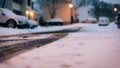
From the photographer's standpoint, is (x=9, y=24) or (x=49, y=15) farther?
(x=49, y=15)

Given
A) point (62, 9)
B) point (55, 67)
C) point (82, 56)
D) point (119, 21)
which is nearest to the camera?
point (55, 67)

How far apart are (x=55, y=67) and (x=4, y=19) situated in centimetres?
2218

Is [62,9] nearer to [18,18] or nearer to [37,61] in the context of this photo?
[18,18]

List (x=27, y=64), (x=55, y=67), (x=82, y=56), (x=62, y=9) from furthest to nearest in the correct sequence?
(x=62, y=9) < (x=82, y=56) < (x=27, y=64) < (x=55, y=67)

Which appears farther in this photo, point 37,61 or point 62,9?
point 62,9

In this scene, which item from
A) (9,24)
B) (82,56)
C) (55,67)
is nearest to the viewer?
(55,67)

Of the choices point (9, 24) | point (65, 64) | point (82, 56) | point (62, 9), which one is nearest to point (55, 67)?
point (65, 64)

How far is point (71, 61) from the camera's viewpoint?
6293mm

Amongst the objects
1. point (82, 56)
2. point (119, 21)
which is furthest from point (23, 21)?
point (82, 56)

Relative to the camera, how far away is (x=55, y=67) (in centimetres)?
558

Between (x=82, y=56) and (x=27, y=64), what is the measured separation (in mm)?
1583

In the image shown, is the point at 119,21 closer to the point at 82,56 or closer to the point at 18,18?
the point at 18,18

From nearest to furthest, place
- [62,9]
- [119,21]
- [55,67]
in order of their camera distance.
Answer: [55,67]
[119,21]
[62,9]

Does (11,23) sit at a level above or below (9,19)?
below
